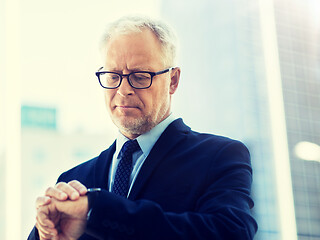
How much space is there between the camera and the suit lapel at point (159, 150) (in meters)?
1.24

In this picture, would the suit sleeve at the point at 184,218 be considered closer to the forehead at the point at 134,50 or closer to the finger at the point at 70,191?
the finger at the point at 70,191

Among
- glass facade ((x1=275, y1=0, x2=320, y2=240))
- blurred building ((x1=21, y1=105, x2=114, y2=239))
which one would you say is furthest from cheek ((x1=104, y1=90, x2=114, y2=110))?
blurred building ((x1=21, y1=105, x2=114, y2=239))

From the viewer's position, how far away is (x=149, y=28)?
1396mm

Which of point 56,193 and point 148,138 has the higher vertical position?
point 148,138

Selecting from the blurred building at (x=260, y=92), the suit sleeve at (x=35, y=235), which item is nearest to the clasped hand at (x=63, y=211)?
the suit sleeve at (x=35, y=235)

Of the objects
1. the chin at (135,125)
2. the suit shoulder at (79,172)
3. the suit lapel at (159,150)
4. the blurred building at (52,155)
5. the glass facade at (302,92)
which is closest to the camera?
the suit lapel at (159,150)

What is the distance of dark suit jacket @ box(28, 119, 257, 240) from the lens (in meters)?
1.00

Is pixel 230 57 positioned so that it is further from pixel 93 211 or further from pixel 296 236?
pixel 93 211

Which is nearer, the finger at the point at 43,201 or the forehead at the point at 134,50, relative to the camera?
the finger at the point at 43,201

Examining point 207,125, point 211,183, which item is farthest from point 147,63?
point 207,125

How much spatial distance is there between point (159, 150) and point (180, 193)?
176 millimetres

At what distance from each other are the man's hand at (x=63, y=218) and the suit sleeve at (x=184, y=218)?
0.04 meters

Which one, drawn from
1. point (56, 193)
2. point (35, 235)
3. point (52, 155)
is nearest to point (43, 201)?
point (56, 193)

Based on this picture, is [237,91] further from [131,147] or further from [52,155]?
[131,147]
